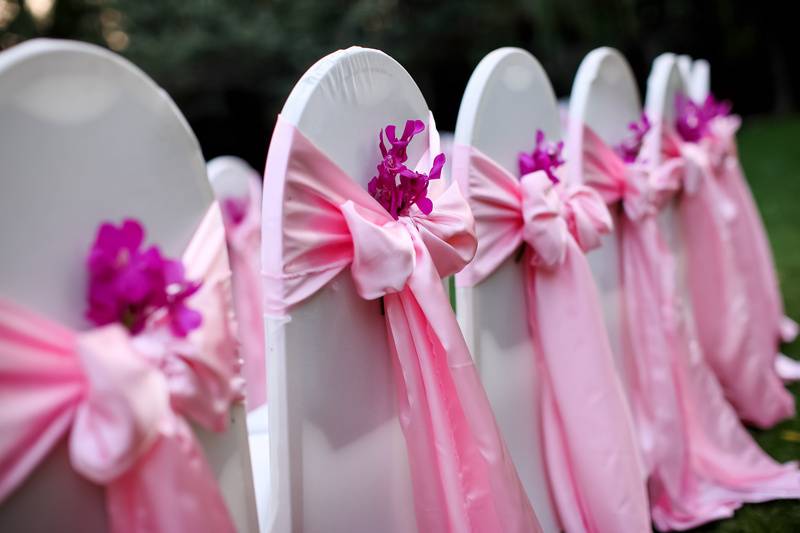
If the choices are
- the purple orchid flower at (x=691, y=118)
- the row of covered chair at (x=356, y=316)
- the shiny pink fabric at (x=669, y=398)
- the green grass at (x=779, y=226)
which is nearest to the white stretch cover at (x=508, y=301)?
the row of covered chair at (x=356, y=316)

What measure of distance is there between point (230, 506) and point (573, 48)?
12.0m

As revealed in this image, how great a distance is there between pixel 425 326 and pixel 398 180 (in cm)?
30

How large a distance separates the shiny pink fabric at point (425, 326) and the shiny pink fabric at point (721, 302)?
1.77m

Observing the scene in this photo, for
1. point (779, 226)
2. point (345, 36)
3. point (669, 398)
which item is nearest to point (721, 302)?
point (669, 398)

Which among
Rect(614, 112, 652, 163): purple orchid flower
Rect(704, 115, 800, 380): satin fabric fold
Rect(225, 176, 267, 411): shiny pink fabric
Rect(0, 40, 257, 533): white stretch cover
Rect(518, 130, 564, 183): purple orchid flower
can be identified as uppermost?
Rect(0, 40, 257, 533): white stretch cover

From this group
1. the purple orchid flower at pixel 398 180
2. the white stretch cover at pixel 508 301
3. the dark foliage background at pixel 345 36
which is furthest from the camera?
the dark foliage background at pixel 345 36

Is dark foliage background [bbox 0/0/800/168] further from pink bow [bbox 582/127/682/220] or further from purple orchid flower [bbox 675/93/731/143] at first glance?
pink bow [bbox 582/127/682/220]

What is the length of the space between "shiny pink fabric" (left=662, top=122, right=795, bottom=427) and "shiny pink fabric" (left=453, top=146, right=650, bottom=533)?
1166 mm

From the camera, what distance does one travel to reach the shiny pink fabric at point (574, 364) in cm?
191

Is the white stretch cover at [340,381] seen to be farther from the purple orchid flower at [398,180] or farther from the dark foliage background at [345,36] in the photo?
the dark foliage background at [345,36]

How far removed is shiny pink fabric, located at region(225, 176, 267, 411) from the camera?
2799 millimetres

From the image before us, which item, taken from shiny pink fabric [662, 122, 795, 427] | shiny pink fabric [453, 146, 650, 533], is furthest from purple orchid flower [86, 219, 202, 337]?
shiny pink fabric [662, 122, 795, 427]

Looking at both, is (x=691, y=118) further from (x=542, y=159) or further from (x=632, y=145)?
(x=542, y=159)

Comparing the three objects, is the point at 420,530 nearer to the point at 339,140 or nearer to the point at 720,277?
the point at 339,140
